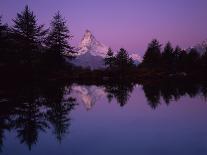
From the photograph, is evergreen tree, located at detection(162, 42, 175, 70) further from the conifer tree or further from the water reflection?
the water reflection

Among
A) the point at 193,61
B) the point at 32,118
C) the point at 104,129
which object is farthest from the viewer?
the point at 193,61

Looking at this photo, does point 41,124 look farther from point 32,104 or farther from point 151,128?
point 32,104

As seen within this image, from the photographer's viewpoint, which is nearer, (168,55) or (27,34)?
(27,34)

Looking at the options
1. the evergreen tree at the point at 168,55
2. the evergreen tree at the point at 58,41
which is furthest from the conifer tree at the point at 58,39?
the evergreen tree at the point at 168,55

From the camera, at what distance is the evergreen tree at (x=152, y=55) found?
85.4 meters

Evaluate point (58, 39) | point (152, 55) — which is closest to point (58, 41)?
point (58, 39)

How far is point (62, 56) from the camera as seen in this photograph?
58.7m

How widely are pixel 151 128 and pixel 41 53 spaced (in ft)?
140

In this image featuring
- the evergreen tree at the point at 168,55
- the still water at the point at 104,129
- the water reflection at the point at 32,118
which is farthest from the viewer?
the evergreen tree at the point at 168,55

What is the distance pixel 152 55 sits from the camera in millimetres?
86688

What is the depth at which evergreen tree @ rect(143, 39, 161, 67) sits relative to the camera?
280ft

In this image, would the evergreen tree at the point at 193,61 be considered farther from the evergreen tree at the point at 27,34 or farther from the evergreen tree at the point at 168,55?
the evergreen tree at the point at 27,34

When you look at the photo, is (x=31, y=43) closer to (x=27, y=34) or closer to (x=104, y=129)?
(x=27, y=34)

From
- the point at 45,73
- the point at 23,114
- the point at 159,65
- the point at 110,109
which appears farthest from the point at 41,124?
the point at 159,65
